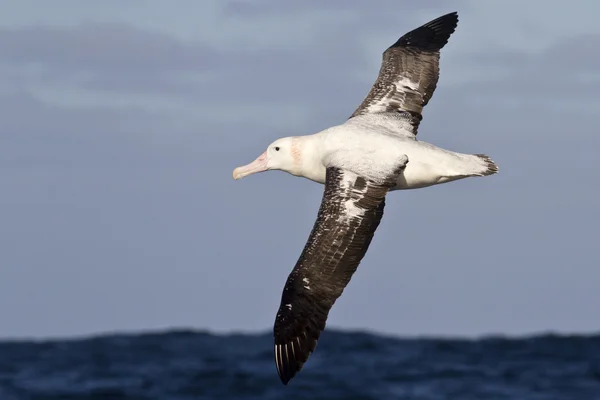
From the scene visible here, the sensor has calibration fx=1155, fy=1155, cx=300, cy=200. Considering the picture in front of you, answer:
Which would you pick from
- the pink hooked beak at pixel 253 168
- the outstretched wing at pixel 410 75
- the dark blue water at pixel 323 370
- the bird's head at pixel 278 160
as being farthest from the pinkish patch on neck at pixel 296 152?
the dark blue water at pixel 323 370

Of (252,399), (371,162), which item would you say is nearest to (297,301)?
(371,162)

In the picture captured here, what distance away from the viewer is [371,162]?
36.4 feet

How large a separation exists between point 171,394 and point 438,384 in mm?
5544

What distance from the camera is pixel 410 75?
13.2 m

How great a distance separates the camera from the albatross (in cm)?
1020

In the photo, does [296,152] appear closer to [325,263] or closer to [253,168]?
[253,168]

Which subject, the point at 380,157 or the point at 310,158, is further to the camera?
the point at 310,158

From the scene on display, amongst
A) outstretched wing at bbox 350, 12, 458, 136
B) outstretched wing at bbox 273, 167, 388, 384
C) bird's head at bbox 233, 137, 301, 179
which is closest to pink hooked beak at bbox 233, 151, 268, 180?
bird's head at bbox 233, 137, 301, 179

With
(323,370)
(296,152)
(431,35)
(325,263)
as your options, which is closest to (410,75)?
(431,35)

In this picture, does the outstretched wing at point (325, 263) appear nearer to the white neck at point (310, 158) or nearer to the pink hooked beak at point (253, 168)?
the white neck at point (310, 158)

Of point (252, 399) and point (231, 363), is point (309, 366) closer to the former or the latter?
point (231, 363)

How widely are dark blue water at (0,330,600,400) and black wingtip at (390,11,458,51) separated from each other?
10537 mm

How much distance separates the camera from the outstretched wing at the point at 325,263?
1012cm

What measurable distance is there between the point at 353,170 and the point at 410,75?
8.56ft
